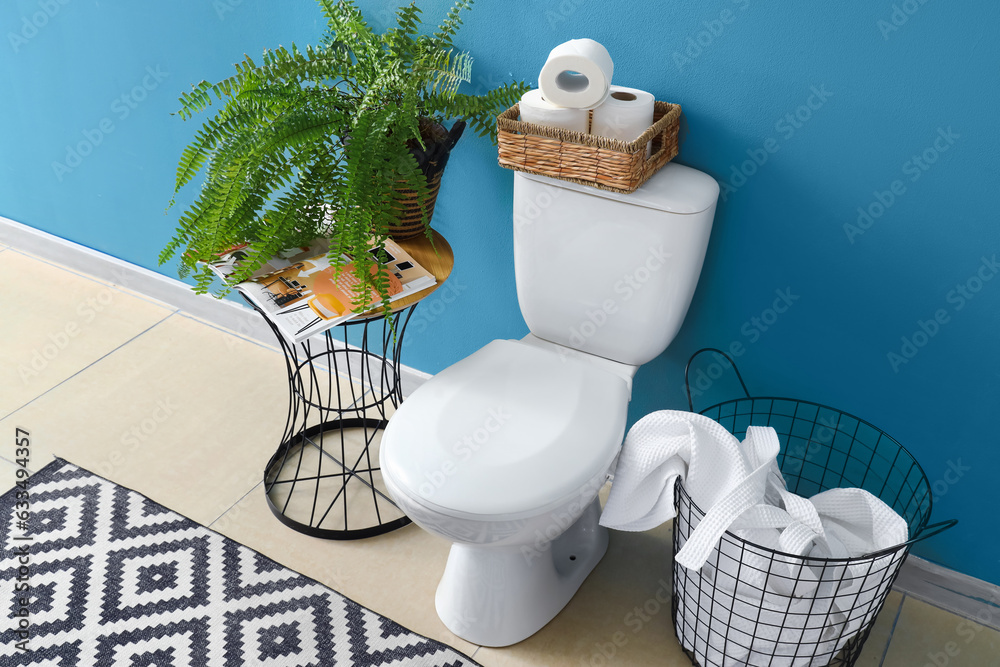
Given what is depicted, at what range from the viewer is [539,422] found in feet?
4.24

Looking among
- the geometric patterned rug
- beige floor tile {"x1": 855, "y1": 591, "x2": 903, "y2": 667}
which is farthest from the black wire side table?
beige floor tile {"x1": 855, "y1": 591, "x2": 903, "y2": 667}

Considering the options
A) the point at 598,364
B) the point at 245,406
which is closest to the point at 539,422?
the point at 598,364

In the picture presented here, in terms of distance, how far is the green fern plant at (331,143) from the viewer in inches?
50.3

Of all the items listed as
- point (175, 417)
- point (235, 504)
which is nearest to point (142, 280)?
point (175, 417)

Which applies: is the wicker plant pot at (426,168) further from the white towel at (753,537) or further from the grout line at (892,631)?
the grout line at (892,631)

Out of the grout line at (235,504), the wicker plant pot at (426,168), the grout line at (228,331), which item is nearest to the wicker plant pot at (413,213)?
the wicker plant pot at (426,168)

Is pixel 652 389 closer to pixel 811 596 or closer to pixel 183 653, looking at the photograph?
pixel 811 596

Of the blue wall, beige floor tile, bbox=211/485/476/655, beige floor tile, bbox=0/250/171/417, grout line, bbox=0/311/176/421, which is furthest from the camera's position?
beige floor tile, bbox=0/250/171/417

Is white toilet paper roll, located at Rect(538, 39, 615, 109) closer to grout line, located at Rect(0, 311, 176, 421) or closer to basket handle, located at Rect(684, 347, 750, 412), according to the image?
basket handle, located at Rect(684, 347, 750, 412)

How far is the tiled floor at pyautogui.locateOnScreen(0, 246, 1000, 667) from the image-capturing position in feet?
4.85

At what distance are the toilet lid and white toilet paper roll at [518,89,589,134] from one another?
422mm

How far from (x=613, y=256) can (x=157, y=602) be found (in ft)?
3.60

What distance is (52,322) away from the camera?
2.28m

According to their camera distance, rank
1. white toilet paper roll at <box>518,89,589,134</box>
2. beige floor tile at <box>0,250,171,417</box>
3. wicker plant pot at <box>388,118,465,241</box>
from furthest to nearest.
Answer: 1. beige floor tile at <box>0,250,171,417</box>
2. wicker plant pot at <box>388,118,465,241</box>
3. white toilet paper roll at <box>518,89,589,134</box>
